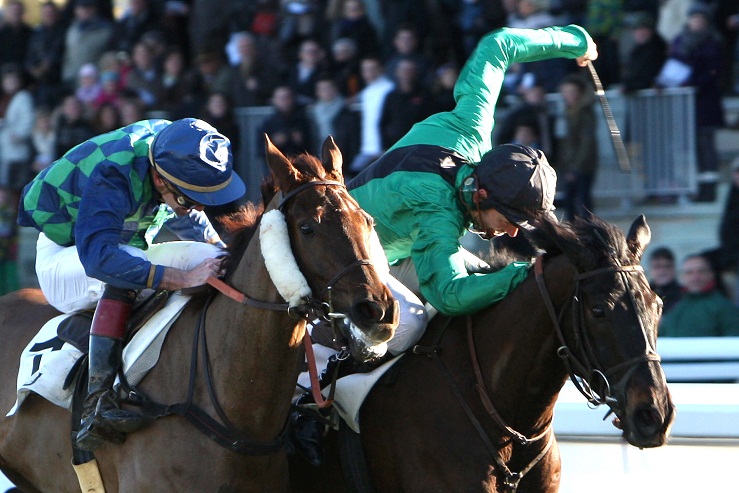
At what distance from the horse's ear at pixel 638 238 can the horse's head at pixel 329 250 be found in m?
Answer: 0.89

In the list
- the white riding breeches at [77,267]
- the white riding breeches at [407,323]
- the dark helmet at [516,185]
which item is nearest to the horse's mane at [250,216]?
the white riding breeches at [77,267]

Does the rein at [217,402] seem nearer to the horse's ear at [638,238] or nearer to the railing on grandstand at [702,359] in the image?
the horse's ear at [638,238]

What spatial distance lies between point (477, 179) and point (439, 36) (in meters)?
4.96

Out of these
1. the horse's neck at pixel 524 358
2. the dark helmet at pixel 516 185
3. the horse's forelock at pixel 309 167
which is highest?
the horse's forelock at pixel 309 167

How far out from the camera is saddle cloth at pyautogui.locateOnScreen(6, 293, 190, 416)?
4.23 m

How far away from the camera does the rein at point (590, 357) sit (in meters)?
3.75

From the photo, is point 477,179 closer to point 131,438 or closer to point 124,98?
point 131,438

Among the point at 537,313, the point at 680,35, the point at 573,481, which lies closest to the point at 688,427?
the point at 573,481

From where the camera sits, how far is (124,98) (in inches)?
393

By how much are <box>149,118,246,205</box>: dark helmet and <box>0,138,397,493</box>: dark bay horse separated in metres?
0.13

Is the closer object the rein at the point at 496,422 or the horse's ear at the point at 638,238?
the horse's ear at the point at 638,238

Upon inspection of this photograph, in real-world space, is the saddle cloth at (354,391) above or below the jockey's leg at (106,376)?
below

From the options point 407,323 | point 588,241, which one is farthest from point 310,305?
point 588,241

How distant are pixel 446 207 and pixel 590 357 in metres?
0.89
